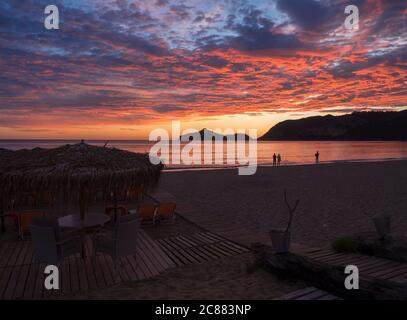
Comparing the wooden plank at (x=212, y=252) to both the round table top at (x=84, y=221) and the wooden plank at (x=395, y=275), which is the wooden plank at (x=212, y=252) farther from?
the wooden plank at (x=395, y=275)

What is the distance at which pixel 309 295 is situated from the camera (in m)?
4.66

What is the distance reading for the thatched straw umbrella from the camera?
5340mm

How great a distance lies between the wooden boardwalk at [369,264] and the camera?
17.1 feet

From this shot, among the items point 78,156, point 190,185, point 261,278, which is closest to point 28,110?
point 190,185

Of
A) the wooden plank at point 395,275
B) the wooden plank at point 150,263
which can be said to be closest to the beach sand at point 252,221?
the wooden plank at point 150,263

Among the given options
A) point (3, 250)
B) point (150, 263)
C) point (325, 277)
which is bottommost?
point (150, 263)

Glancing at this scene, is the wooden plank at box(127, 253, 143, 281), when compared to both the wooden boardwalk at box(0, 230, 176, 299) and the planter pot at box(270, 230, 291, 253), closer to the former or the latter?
the wooden boardwalk at box(0, 230, 176, 299)

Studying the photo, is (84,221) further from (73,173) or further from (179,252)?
(179,252)

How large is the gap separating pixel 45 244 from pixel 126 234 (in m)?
1.33

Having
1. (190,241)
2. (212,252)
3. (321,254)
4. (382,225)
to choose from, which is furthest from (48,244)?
(382,225)

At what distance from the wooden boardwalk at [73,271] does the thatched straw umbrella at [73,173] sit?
3.70 ft

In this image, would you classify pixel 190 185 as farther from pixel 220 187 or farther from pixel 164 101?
pixel 164 101

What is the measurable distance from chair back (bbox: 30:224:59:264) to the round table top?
2.24 feet
